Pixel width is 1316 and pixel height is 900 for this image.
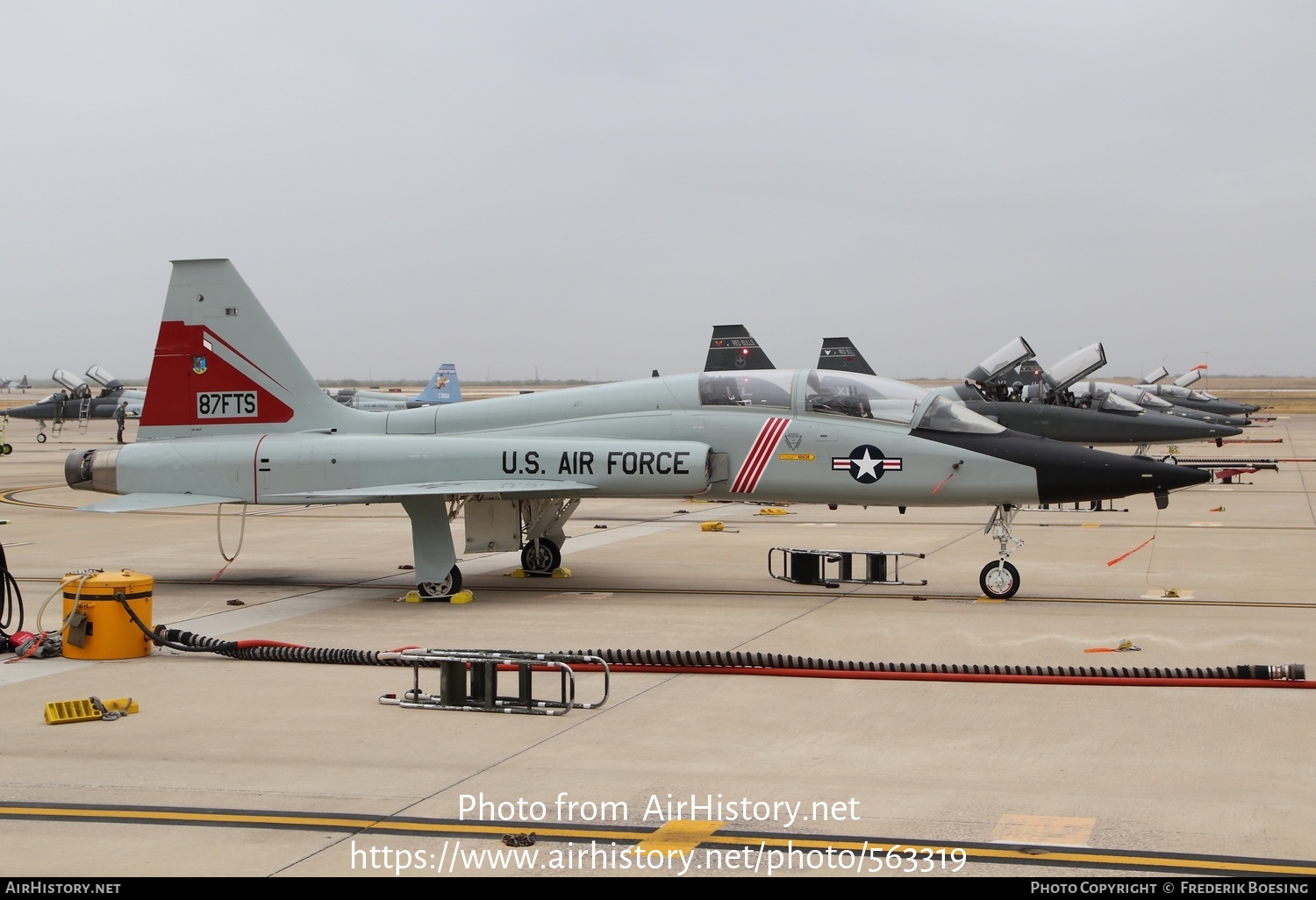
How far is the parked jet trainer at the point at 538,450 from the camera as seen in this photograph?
483 inches

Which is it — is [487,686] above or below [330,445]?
below

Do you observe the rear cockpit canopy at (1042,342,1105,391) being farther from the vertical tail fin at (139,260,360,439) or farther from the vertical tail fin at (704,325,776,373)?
the vertical tail fin at (139,260,360,439)

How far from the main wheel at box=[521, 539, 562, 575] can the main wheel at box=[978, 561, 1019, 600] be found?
16.6ft

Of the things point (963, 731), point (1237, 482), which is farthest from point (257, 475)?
point (1237, 482)

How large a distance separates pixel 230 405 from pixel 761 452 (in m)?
6.32

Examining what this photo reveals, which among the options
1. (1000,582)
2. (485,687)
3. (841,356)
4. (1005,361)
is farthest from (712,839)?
(841,356)

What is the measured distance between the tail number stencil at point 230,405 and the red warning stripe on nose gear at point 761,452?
231 inches

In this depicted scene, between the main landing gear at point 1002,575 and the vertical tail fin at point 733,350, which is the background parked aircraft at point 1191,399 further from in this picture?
the main landing gear at point 1002,575

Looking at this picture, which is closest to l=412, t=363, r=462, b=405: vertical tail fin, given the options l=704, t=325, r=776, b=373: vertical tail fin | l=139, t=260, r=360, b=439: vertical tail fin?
l=704, t=325, r=776, b=373: vertical tail fin

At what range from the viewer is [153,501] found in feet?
43.4

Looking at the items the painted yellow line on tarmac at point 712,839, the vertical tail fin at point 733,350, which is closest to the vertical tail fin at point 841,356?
the vertical tail fin at point 733,350

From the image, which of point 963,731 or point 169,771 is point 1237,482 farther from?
point 169,771
